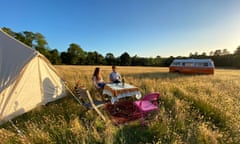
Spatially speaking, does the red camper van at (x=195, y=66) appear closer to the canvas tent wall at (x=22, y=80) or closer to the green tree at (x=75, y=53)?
the canvas tent wall at (x=22, y=80)

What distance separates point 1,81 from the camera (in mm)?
4195

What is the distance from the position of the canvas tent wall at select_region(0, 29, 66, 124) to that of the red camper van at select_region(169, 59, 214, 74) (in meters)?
17.5

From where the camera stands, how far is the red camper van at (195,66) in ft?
58.8

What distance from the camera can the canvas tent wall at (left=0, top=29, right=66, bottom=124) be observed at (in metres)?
4.21

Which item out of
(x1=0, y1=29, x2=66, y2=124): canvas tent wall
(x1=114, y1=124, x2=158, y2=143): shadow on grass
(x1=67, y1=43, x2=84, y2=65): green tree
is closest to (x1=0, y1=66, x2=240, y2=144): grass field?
(x1=114, y1=124, x2=158, y2=143): shadow on grass

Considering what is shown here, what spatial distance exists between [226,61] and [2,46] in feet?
155

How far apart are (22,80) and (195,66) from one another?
19.0 meters

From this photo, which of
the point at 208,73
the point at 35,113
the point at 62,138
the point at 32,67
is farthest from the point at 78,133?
the point at 208,73

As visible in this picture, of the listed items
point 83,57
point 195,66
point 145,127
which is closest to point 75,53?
point 83,57

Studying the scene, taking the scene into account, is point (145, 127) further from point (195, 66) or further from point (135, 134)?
point (195, 66)

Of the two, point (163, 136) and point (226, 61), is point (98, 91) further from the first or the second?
point (226, 61)

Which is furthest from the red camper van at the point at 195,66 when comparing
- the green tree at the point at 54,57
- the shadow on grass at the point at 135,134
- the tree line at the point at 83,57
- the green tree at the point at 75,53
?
→ the green tree at the point at 54,57

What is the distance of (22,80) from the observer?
464 cm

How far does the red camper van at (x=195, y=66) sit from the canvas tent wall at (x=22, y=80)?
17504 mm
